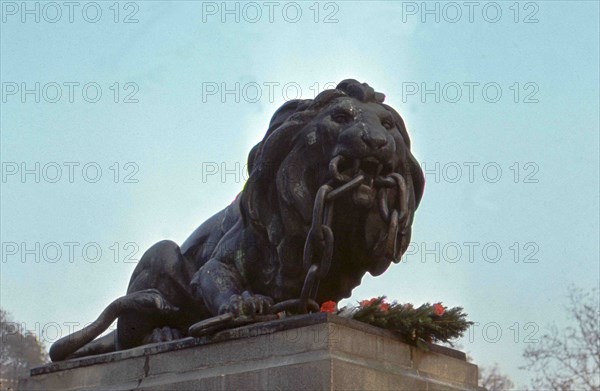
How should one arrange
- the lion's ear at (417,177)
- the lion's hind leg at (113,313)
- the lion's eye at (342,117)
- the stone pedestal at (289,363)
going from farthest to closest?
the lion's hind leg at (113,313), the lion's ear at (417,177), the lion's eye at (342,117), the stone pedestal at (289,363)

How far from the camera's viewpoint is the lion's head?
8086 mm

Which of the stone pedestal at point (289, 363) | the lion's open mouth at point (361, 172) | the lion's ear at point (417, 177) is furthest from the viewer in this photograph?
the lion's ear at point (417, 177)

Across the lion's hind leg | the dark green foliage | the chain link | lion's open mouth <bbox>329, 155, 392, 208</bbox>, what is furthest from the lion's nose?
the lion's hind leg

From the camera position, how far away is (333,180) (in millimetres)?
8055

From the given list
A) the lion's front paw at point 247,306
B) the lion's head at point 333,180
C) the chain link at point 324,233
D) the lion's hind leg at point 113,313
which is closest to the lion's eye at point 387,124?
the lion's head at point 333,180

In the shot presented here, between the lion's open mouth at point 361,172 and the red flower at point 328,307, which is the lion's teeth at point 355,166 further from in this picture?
the red flower at point 328,307

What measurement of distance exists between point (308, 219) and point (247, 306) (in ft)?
2.78

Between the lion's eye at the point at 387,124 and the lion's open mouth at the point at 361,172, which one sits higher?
the lion's eye at the point at 387,124

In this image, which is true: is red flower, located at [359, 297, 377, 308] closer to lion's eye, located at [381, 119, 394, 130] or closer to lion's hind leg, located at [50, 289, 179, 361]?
lion's eye, located at [381, 119, 394, 130]

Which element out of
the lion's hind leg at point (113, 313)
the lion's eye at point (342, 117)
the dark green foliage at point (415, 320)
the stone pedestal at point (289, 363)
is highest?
the lion's eye at point (342, 117)

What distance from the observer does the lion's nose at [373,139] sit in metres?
8.00

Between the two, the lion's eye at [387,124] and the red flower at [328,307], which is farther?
the lion's eye at [387,124]

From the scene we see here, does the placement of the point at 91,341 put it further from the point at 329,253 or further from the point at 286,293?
the point at 329,253

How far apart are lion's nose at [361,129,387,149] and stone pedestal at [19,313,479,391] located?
1.46 metres
